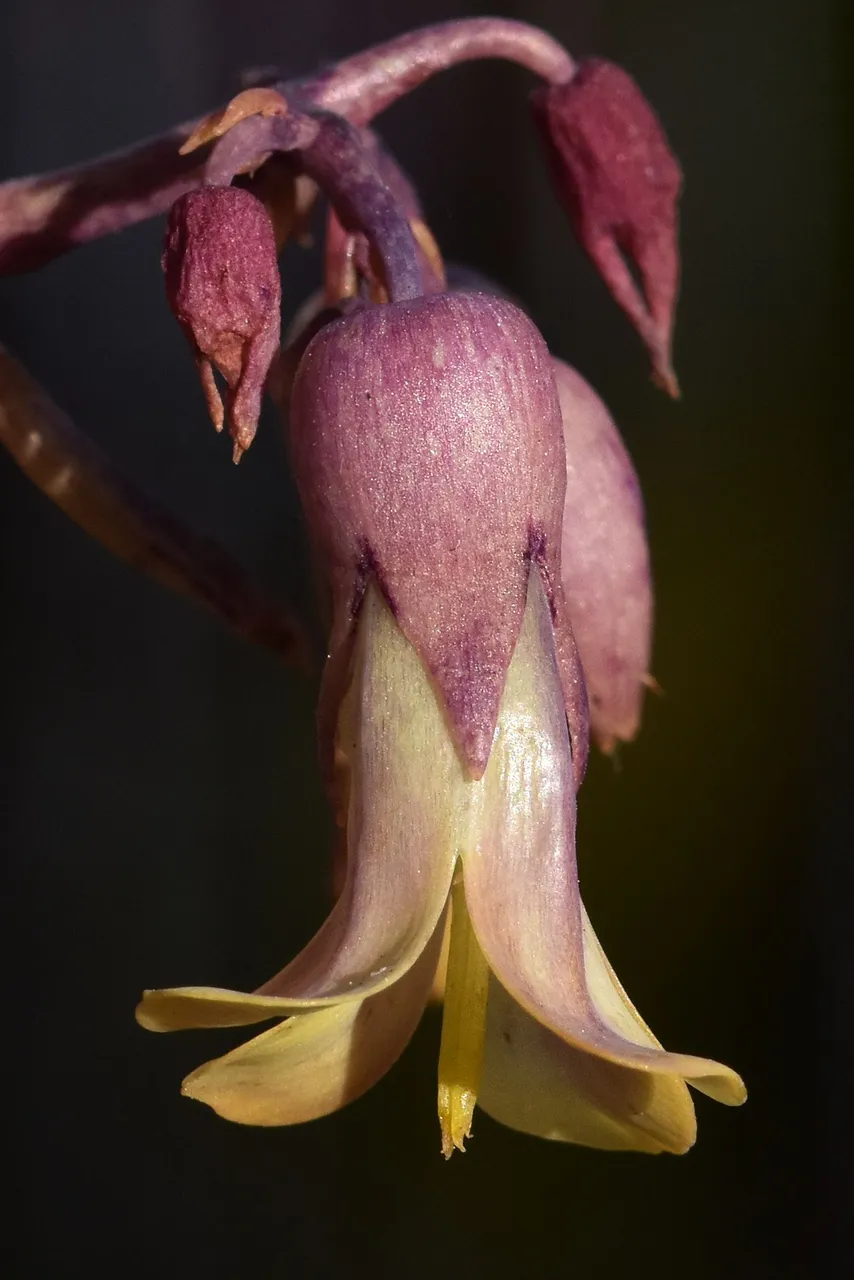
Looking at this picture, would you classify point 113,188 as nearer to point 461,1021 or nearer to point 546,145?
point 546,145

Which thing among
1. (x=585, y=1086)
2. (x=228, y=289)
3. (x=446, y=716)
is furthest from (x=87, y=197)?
(x=585, y=1086)

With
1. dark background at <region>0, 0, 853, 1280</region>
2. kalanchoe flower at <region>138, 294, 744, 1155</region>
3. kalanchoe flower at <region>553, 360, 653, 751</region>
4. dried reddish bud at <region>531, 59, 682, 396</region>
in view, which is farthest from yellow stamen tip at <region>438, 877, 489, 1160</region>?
dark background at <region>0, 0, 853, 1280</region>

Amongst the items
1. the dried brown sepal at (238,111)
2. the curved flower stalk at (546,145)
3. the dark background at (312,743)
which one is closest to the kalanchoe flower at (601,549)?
the curved flower stalk at (546,145)

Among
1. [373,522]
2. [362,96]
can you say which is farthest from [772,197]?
[373,522]

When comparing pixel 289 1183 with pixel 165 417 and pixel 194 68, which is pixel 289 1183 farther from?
pixel 194 68

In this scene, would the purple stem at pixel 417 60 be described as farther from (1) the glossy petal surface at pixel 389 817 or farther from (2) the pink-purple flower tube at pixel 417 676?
(1) the glossy petal surface at pixel 389 817
